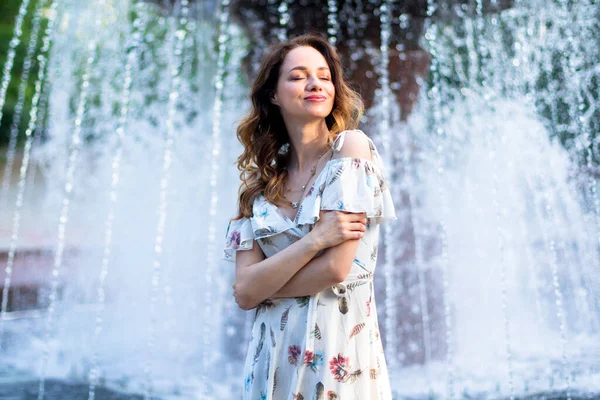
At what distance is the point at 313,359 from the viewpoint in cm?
159

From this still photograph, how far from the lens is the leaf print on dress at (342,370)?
5.19 ft

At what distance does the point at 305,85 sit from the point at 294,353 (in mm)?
712

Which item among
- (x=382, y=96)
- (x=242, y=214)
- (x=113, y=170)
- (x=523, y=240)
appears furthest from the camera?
(x=113, y=170)

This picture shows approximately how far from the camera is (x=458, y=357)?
532 cm

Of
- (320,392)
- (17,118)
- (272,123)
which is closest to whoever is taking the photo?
(320,392)

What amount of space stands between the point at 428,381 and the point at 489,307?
199 cm

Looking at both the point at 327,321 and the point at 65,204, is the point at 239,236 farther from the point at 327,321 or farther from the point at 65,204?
the point at 65,204

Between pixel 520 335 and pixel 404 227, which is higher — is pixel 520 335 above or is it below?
below

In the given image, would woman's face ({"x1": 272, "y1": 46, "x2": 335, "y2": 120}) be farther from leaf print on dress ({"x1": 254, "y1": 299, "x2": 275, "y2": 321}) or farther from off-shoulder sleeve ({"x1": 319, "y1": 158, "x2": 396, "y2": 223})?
leaf print on dress ({"x1": 254, "y1": 299, "x2": 275, "y2": 321})

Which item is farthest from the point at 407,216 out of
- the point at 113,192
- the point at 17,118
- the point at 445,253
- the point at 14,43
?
the point at 17,118

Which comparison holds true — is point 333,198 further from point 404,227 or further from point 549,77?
point 549,77

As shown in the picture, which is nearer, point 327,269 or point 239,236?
point 327,269

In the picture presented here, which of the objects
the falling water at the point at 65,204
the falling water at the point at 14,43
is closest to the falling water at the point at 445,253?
the falling water at the point at 65,204

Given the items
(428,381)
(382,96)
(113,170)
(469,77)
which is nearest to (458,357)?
(428,381)
